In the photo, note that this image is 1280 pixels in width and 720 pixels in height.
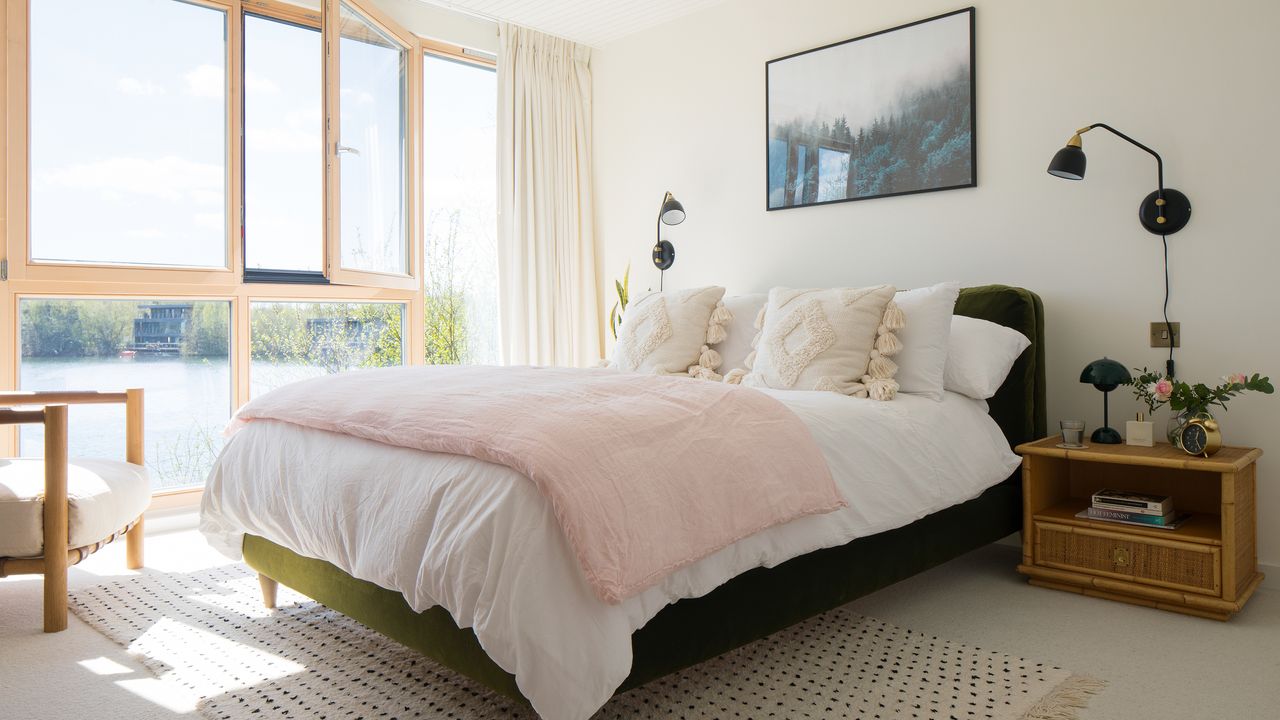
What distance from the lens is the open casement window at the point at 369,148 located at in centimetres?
380

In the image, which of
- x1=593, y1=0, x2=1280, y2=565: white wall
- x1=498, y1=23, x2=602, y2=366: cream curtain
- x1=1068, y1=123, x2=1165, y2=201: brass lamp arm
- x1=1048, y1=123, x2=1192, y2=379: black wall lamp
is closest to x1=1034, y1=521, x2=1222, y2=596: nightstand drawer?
x1=1048, y1=123, x2=1192, y2=379: black wall lamp

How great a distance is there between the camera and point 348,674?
7.16 ft

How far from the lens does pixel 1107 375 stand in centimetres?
283

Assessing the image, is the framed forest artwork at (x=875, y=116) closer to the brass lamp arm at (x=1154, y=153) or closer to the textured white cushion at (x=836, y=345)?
the brass lamp arm at (x=1154, y=153)

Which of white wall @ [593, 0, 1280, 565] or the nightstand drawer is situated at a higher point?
white wall @ [593, 0, 1280, 565]

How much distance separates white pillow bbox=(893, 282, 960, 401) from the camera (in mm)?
2846

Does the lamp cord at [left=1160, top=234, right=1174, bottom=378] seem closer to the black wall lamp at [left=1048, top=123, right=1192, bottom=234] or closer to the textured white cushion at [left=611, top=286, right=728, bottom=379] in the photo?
the black wall lamp at [left=1048, top=123, right=1192, bottom=234]

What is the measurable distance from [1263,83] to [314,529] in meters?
3.19

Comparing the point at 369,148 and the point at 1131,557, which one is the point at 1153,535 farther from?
the point at 369,148

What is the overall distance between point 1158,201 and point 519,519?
8.45ft

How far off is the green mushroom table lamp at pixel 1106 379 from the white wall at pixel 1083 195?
23 cm

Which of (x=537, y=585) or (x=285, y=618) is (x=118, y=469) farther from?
(x=537, y=585)

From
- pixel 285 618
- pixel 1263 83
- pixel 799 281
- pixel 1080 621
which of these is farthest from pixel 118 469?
pixel 1263 83

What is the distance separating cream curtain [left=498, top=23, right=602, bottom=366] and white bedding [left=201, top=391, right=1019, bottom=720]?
243 cm
